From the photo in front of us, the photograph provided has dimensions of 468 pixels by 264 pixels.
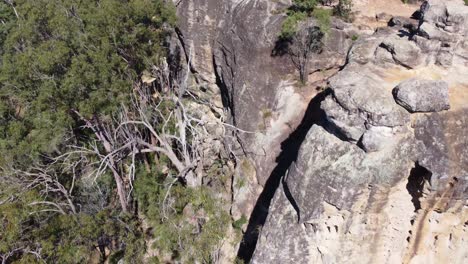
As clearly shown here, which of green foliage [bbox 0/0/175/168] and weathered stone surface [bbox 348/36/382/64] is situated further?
green foliage [bbox 0/0/175/168]

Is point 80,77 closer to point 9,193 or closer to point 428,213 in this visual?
point 9,193

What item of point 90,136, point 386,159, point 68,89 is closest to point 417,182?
point 386,159

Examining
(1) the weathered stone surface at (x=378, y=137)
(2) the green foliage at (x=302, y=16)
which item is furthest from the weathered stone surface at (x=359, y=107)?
(2) the green foliage at (x=302, y=16)

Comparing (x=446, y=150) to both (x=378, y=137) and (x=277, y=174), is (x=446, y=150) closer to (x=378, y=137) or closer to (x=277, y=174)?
(x=378, y=137)

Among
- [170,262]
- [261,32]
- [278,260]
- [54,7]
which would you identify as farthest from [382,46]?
[54,7]

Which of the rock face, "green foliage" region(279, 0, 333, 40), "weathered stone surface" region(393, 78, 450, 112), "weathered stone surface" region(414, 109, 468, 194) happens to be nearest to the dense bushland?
the rock face

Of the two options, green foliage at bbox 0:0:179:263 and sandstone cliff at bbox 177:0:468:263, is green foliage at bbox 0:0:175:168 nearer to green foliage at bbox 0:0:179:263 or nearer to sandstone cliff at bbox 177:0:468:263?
green foliage at bbox 0:0:179:263

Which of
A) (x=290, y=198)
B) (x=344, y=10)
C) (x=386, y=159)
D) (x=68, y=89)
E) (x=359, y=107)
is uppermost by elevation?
(x=344, y=10)
